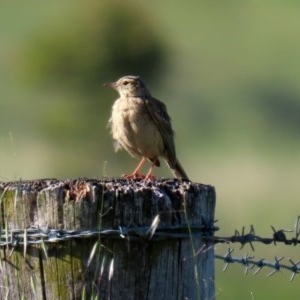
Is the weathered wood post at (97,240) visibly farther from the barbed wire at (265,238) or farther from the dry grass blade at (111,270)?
the barbed wire at (265,238)

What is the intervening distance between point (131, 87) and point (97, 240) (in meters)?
6.91

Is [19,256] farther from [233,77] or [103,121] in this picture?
[233,77]

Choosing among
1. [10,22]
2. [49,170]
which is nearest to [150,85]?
[49,170]

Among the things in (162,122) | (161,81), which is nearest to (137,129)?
(162,122)

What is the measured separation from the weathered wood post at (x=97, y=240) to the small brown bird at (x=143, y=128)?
5.87 m

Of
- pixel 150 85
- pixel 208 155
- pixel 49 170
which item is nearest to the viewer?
pixel 208 155

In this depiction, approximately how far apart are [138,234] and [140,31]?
3526 centimetres

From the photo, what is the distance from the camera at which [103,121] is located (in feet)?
127

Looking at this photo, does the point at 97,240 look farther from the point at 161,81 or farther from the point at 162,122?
the point at 161,81

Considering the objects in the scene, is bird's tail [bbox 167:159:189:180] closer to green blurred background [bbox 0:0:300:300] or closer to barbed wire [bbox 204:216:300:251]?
barbed wire [bbox 204:216:300:251]

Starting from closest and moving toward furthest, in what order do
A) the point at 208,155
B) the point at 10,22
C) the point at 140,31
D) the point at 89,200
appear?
the point at 89,200, the point at 208,155, the point at 140,31, the point at 10,22

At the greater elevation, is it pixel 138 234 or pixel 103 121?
pixel 103 121

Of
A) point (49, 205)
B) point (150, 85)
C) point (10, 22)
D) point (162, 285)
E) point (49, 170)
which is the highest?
point (10, 22)

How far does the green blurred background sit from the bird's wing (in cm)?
1633
